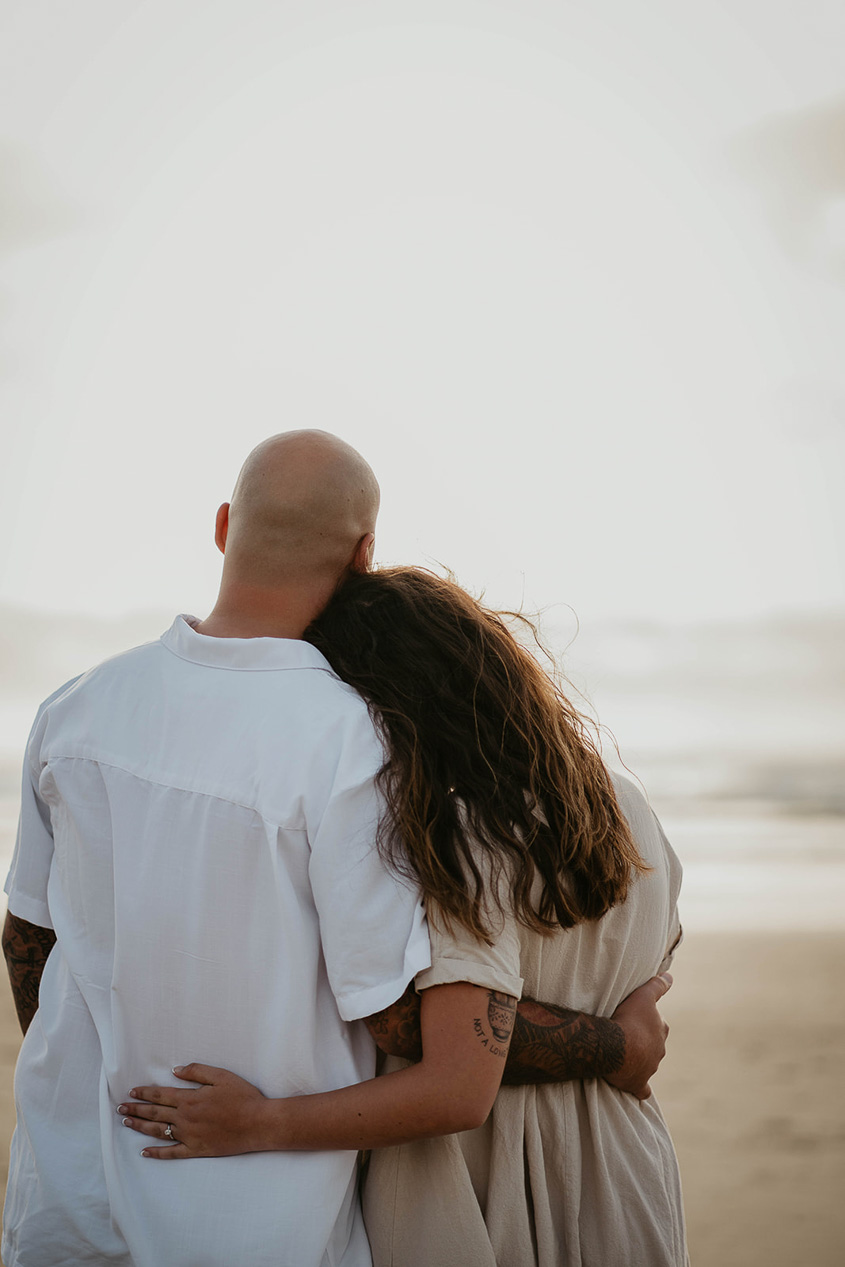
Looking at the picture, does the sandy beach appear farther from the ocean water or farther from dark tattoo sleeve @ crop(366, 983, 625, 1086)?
dark tattoo sleeve @ crop(366, 983, 625, 1086)

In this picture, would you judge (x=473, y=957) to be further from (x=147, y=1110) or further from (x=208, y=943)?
(x=147, y=1110)

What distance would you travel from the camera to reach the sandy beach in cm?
441

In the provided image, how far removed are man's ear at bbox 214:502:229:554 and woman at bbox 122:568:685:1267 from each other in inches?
13.1

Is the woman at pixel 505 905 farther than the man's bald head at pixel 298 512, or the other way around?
the man's bald head at pixel 298 512

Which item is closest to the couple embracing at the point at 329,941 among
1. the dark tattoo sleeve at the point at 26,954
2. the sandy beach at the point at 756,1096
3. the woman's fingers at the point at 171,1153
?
the woman's fingers at the point at 171,1153

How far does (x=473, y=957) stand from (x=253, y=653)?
65 centimetres

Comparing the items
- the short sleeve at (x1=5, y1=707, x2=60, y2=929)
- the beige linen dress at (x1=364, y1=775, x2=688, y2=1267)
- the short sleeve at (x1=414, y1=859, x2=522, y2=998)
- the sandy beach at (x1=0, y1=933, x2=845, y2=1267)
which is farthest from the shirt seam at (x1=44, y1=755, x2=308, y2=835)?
the sandy beach at (x1=0, y1=933, x2=845, y2=1267)

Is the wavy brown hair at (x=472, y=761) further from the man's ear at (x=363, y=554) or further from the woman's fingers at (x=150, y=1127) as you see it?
the woman's fingers at (x=150, y=1127)

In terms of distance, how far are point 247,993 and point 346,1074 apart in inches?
9.2

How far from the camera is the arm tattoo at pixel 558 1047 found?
71.9 inches

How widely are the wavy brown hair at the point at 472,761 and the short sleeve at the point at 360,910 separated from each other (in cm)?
4

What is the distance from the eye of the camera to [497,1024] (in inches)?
65.3

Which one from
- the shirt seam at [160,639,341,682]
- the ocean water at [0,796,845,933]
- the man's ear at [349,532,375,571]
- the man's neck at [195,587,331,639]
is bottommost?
the ocean water at [0,796,845,933]

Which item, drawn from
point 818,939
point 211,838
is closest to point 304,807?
point 211,838
